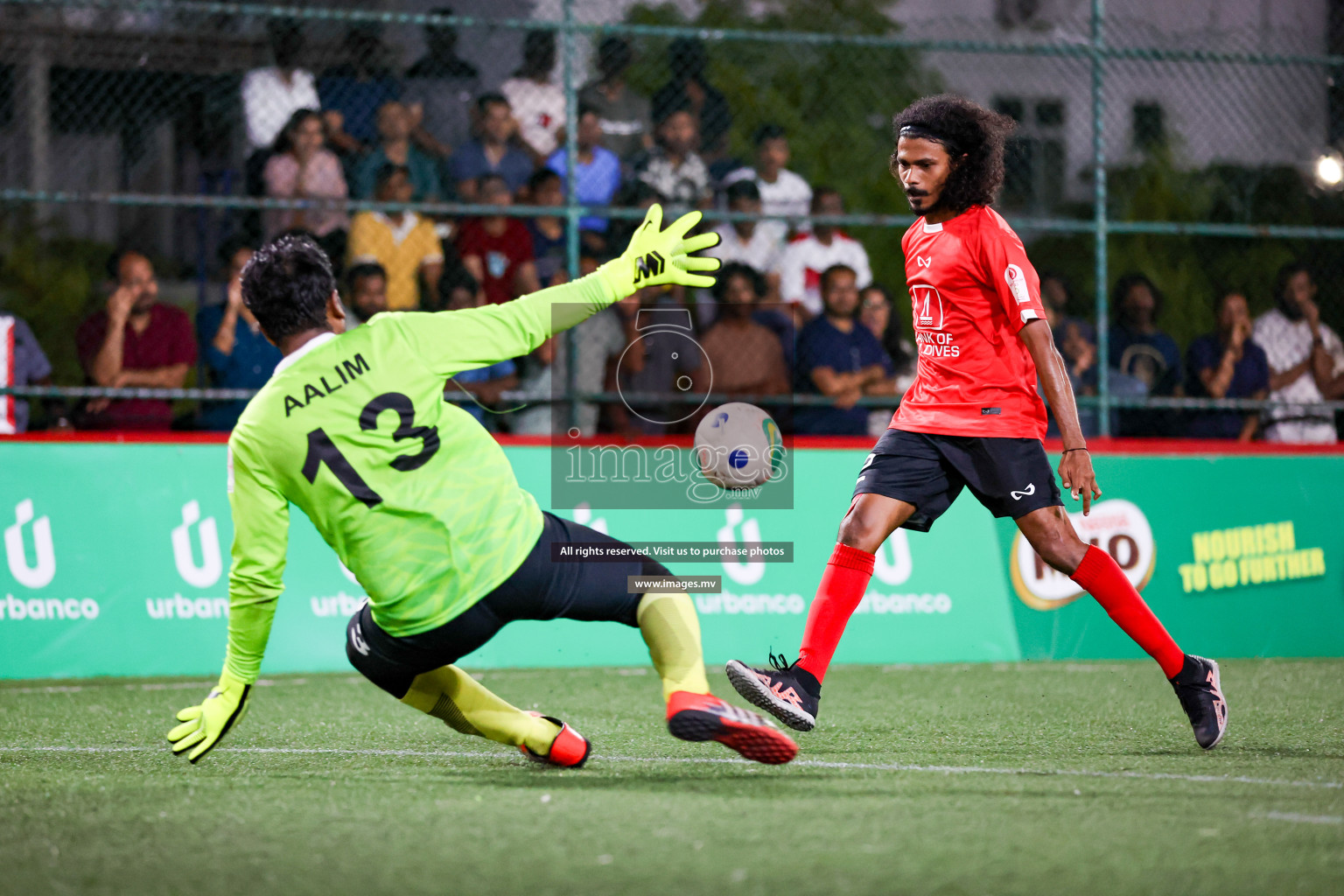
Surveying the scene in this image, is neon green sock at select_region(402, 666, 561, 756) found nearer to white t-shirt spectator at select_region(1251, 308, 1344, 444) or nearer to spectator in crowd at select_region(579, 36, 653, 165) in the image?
spectator in crowd at select_region(579, 36, 653, 165)

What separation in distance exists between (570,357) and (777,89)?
874 centimetres

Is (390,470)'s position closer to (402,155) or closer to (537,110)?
(402,155)

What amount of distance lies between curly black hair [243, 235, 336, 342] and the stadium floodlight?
884cm

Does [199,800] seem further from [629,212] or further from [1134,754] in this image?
[629,212]

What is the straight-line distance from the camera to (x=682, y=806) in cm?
388

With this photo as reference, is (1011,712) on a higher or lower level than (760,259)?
lower

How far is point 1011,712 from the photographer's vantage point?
6129 mm

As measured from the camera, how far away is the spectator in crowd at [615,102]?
32.5 ft

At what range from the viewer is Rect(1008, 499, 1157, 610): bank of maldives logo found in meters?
8.29

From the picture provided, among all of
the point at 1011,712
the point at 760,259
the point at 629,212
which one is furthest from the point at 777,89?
the point at 1011,712

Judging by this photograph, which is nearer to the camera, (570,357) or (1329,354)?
(570,357)

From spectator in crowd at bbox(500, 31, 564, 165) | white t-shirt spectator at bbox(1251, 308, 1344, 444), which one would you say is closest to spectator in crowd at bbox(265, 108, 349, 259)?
spectator in crowd at bbox(500, 31, 564, 165)

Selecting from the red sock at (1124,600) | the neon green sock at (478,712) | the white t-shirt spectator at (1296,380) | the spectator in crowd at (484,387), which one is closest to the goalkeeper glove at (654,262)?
the neon green sock at (478,712)

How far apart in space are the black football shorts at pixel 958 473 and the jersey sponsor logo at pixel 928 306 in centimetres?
39
